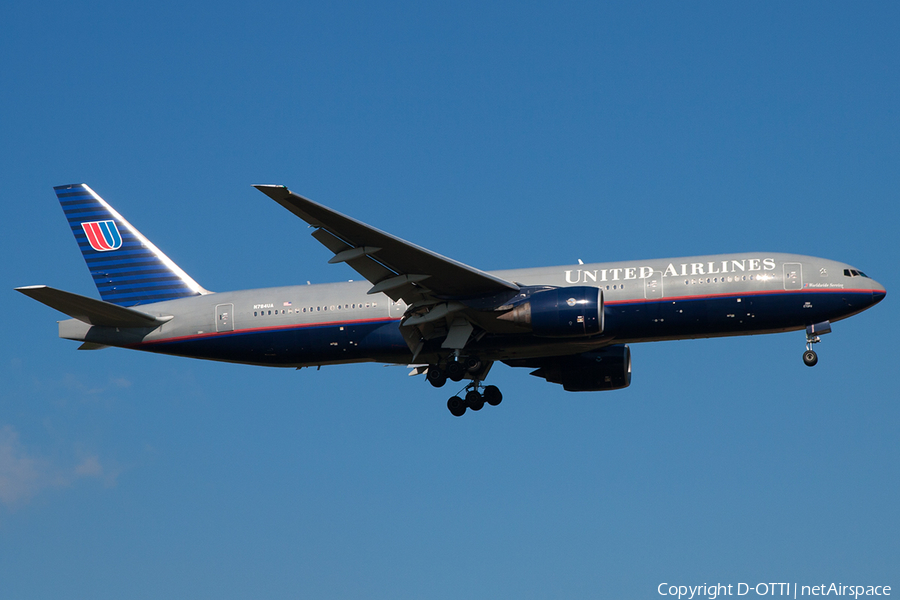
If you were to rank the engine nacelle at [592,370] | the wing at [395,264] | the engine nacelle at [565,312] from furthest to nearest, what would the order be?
the engine nacelle at [592,370]
the engine nacelle at [565,312]
the wing at [395,264]

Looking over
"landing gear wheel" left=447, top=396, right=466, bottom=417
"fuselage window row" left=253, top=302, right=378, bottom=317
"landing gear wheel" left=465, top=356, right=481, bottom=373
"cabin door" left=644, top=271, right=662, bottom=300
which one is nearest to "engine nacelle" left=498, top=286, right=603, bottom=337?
"cabin door" left=644, top=271, right=662, bottom=300

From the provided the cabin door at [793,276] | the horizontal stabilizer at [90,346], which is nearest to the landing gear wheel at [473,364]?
the cabin door at [793,276]

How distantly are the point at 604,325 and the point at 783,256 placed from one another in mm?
6089

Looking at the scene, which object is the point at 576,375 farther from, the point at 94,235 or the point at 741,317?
the point at 94,235

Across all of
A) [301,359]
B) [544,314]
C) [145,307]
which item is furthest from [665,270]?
[145,307]

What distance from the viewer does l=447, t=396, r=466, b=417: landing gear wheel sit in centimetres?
3550

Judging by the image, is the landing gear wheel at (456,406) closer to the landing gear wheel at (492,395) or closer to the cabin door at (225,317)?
the landing gear wheel at (492,395)

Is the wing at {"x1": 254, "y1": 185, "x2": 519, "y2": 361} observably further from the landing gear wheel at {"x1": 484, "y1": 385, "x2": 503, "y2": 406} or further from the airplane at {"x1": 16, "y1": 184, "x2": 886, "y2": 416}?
the landing gear wheel at {"x1": 484, "y1": 385, "x2": 503, "y2": 406}

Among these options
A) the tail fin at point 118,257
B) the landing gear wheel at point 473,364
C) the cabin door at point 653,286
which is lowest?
the landing gear wheel at point 473,364

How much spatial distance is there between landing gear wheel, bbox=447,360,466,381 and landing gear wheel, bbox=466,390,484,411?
1.52m

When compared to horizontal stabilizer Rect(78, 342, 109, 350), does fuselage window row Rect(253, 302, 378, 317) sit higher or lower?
higher

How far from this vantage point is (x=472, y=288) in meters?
32.0

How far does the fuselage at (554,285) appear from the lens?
31.9 metres

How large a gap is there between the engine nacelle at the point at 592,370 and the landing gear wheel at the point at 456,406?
12.1ft
